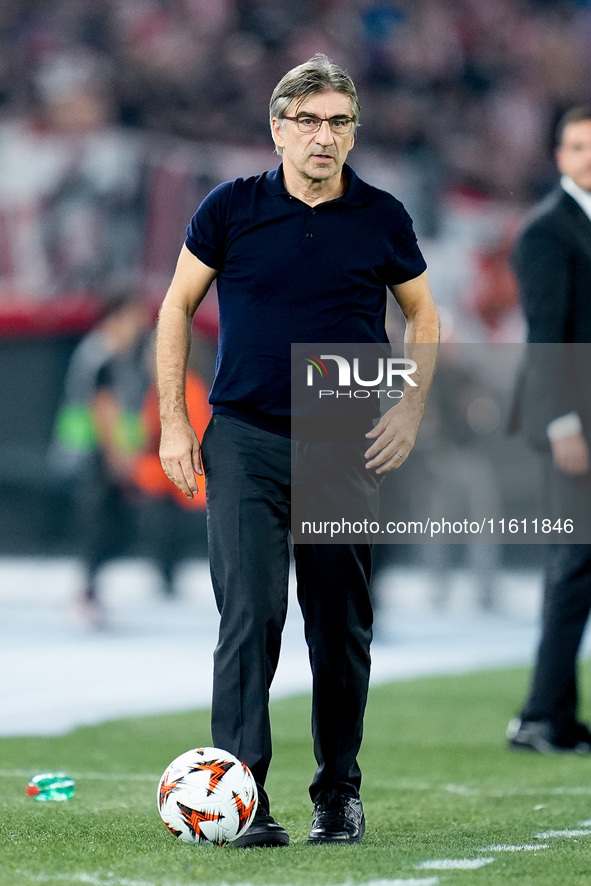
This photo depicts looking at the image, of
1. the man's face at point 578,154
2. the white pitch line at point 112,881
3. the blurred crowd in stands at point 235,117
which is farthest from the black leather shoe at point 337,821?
the blurred crowd in stands at point 235,117

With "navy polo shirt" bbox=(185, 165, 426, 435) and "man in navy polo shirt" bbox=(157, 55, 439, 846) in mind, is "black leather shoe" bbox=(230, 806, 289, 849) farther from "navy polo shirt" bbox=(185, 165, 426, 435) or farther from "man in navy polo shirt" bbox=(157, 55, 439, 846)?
"navy polo shirt" bbox=(185, 165, 426, 435)

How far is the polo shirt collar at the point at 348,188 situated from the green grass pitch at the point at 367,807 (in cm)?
165

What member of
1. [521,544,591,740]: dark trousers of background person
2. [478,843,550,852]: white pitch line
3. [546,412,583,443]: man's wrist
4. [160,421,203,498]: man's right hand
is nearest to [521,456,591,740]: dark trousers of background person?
[521,544,591,740]: dark trousers of background person

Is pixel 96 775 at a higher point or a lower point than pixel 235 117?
→ lower

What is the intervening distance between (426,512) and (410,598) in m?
0.98

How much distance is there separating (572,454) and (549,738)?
1.12 m

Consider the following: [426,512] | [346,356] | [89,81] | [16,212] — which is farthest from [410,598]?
[346,356]

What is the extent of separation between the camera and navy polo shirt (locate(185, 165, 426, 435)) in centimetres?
348

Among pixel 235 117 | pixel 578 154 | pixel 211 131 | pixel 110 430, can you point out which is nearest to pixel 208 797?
pixel 578 154

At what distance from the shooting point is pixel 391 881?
2.95 m

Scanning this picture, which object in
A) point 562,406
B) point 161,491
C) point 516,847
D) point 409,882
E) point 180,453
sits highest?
point 180,453

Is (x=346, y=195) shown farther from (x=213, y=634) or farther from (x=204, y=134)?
(x=204, y=134)

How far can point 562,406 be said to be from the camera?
17.4 feet

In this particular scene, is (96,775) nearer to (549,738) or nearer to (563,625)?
(549,738)
